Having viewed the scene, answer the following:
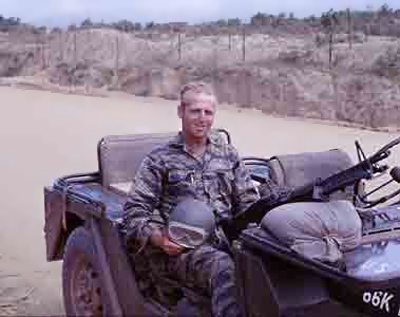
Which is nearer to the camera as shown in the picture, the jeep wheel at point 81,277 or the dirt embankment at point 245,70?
the jeep wheel at point 81,277

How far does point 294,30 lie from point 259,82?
21824 millimetres

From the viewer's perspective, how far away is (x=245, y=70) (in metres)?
23.7

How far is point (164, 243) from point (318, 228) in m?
0.80

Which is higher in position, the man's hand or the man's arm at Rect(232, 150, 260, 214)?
the man's arm at Rect(232, 150, 260, 214)

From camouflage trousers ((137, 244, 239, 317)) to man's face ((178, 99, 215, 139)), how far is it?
52 cm

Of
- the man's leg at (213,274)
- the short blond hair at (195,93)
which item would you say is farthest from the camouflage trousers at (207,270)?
the short blond hair at (195,93)

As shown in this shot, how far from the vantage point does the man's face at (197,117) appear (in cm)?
374

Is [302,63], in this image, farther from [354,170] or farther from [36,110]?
[354,170]

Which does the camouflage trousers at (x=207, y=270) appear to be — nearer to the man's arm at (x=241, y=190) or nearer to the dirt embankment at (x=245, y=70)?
the man's arm at (x=241, y=190)

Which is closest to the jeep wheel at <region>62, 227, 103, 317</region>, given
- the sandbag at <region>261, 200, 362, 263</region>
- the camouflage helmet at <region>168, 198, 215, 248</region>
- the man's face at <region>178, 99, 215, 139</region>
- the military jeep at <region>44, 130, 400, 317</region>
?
the military jeep at <region>44, 130, 400, 317</region>

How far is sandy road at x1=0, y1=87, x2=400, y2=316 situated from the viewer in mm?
6562

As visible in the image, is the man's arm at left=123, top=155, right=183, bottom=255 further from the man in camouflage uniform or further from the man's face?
the man's face

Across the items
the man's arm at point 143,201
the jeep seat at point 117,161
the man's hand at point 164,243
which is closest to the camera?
the man's hand at point 164,243

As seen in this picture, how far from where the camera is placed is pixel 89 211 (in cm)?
443
